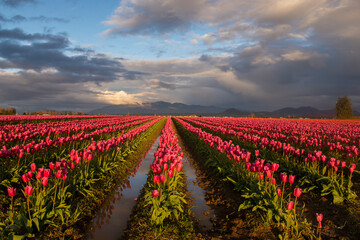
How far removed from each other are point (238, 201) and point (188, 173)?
3.90 meters

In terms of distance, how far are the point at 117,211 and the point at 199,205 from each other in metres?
2.31

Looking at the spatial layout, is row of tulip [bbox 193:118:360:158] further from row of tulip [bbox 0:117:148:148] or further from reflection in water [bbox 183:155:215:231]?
row of tulip [bbox 0:117:148:148]

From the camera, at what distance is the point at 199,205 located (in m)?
6.12

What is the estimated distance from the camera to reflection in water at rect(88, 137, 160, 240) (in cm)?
460

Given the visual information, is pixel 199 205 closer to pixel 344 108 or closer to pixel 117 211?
pixel 117 211

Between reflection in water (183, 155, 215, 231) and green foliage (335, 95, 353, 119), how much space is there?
386 ft

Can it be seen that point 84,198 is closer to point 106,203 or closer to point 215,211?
point 106,203

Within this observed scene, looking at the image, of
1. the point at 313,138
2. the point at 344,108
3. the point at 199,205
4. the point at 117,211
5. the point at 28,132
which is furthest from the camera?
the point at 344,108

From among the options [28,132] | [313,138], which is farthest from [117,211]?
[313,138]

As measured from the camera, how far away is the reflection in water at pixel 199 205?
512 centimetres

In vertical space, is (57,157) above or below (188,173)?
above

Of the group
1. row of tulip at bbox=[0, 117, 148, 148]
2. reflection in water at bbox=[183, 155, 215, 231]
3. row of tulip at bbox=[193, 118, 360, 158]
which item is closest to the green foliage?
row of tulip at bbox=[193, 118, 360, 158]

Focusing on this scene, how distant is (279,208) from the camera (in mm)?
A: 4582

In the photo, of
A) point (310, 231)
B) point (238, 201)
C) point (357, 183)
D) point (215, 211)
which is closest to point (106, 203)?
point (215, 211)
